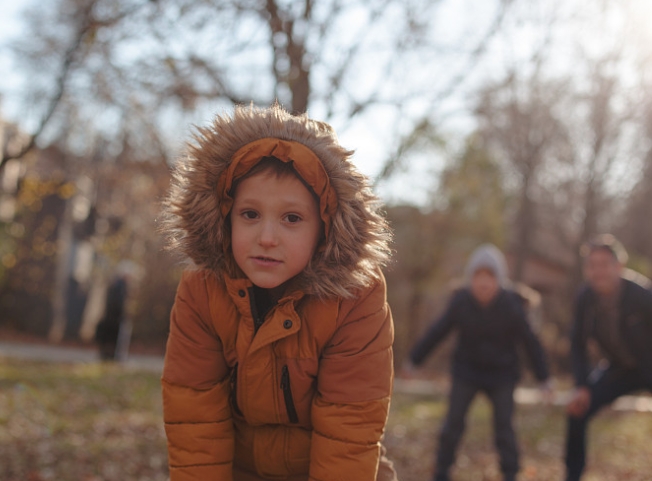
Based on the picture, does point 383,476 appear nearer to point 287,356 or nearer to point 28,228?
point 287,356

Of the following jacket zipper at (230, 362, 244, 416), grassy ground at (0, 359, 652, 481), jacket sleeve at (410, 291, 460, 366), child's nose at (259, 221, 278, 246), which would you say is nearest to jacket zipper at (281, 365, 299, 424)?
jacket zipper at (230, 362, 244, 416)

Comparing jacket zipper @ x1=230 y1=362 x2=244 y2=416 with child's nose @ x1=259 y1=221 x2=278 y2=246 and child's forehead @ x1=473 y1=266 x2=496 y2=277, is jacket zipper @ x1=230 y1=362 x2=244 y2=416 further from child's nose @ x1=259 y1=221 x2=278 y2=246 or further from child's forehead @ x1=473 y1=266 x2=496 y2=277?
child's forehead @ x1=473 y1=266 x2=496 y2=277

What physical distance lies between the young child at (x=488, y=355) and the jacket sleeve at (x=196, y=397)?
308 centimetres

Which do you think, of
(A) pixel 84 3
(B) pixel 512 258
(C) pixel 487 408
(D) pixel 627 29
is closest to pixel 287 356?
(A) pixel 84 3

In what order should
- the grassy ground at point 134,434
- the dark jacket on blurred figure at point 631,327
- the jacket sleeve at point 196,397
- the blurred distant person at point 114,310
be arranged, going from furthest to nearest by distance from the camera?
the blurred distant person at point 114,310 → the grassy ground at point 134,434 → the dark jacket on blurred figure at point 631,327 → the jacket sleeve at point 196,397

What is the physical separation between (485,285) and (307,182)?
3263 millimetres

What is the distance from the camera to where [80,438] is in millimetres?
5816

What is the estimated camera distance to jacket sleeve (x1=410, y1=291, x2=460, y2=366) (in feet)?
17.8

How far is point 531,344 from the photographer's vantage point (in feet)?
17.2

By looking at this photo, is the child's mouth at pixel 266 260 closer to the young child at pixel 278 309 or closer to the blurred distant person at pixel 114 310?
the young child at pixel 278 309

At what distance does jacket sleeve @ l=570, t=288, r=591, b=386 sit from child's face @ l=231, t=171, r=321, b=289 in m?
3.56

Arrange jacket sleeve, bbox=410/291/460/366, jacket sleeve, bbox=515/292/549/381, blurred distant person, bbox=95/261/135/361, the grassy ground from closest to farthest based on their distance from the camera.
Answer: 1. the grassy ground
2. jacket sleeve, bbox=515/292/549/381
3. jacket sleeve, bbox=410/291/460/366
4. blurred distant person, bbox=95/261/135/361

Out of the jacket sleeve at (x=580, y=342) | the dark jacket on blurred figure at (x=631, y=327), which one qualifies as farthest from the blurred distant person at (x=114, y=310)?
the dark jacket on blurred figure at (x=631, y=327)

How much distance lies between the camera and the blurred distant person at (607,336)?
4.93 m
